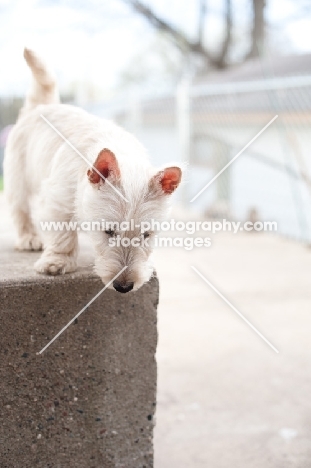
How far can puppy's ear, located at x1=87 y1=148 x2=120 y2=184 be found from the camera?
202 centimetres

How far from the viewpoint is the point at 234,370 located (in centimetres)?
402

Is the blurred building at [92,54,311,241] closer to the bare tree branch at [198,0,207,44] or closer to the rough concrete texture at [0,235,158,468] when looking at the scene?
the bare tree branch at [198,0,207,44]

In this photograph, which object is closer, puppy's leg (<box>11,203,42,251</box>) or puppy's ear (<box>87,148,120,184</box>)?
puppy's ear (<box>87,148,120,184</box>)

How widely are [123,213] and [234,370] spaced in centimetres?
232

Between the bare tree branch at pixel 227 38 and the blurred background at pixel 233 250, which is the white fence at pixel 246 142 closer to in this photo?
the blurred background at pixel 233 250

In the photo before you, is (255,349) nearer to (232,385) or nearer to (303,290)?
(232,385)

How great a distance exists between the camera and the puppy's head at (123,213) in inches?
80.0

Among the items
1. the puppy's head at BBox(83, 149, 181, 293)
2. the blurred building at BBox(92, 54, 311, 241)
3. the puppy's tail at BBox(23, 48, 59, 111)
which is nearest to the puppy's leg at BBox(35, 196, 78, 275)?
the puppy's head at BBox(83, 149, 181, 293)

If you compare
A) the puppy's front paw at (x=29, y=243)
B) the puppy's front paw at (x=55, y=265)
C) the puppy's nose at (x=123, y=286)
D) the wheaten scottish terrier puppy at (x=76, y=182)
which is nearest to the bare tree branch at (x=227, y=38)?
the wheaten scottish terrier puppy at (x=76, y=182)

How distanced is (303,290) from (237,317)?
1140 millimetres

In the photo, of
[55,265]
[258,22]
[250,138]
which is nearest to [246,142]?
[250,138]

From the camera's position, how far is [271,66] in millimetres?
11352

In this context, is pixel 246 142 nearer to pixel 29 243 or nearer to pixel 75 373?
pixel 29 243

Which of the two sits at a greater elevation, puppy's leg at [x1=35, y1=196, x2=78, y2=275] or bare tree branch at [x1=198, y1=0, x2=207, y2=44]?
bare tree branch at [x1=198, y1=0, x2=207, y2=44]
